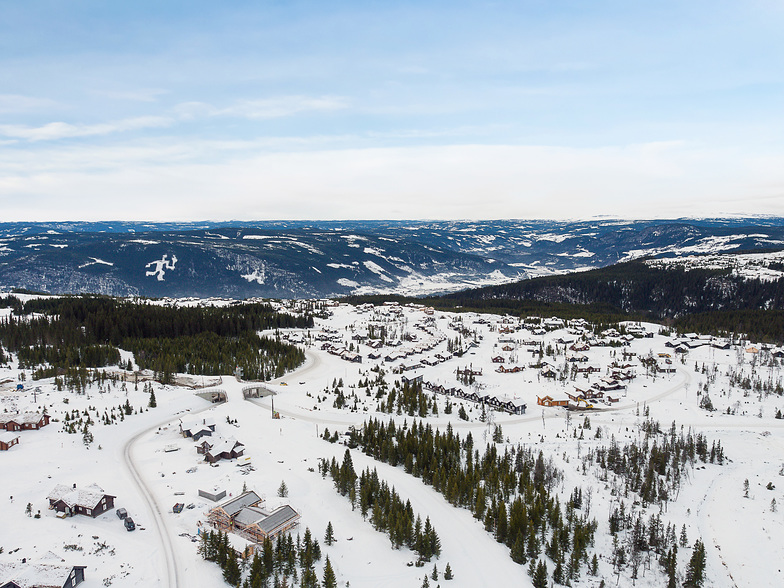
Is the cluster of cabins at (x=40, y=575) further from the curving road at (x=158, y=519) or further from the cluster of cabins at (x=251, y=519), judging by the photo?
the cluster of cabins at (x=251, y=519)

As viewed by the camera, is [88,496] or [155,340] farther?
[155,340]

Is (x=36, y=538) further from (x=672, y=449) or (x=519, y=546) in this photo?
(x=672, y=449)

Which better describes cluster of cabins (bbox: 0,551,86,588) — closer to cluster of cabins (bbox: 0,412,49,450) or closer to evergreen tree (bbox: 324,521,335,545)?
evergreen tree (bbox: 324,521,335,545)

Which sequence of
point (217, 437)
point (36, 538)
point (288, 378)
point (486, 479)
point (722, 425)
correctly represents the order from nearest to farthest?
point (36, 538), point (486, 479), point (217, 437), point (722, 425), point (288, 378)

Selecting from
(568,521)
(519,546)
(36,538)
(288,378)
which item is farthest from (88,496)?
(288,378)

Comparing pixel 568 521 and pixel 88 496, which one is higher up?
pixel 88 496

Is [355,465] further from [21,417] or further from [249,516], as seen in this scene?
[21,417]

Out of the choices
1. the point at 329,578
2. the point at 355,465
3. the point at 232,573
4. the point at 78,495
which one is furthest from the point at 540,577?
the point at 78,495
